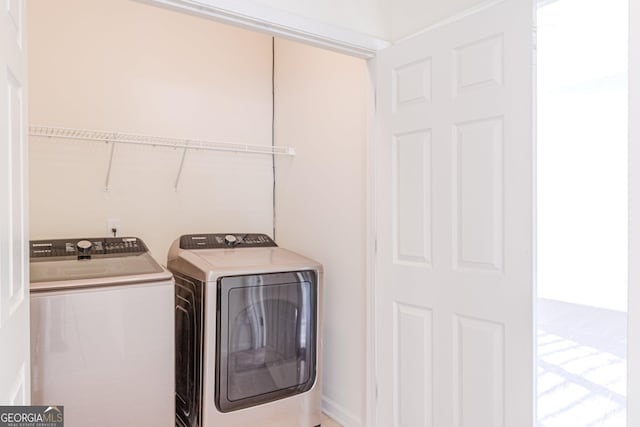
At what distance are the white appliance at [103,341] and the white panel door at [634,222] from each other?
1734 mm

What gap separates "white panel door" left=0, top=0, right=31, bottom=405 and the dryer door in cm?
101

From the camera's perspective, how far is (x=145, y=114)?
8.64 ft

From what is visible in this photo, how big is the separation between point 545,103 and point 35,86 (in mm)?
2954

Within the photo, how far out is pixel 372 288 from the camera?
2057mm

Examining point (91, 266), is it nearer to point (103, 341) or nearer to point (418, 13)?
point (103, 341)

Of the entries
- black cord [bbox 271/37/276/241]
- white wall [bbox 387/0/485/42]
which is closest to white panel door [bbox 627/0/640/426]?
white wall [bbox 387/0/485/42]

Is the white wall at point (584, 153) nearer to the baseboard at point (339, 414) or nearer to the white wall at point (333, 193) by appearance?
the white wall at point (333, 193)

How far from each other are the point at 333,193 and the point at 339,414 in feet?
4.25

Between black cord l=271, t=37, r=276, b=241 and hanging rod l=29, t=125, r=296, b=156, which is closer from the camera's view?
hanging rod l=29, t=125, r=296, b=156

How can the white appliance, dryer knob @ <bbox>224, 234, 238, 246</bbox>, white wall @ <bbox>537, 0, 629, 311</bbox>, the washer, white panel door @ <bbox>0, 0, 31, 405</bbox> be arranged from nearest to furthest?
white panel door @ <bbox>0, 0, 31, 405</bbox>, the white appliance, the washer, white wall @ <bbox>537, 0, 629, 311</bbox>, dryer knob @ <bbox>224, 234, 238, 246</bbox>

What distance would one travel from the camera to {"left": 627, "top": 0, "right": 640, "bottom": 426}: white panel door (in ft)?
3.95

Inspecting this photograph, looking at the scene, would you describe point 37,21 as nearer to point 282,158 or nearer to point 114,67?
point 114,67

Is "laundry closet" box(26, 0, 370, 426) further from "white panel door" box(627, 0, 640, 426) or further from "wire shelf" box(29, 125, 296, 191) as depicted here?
"white panel door" box(627, 0, 640, 426)

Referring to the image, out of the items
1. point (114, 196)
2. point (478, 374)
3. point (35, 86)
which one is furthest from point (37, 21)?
point (478, 374)
